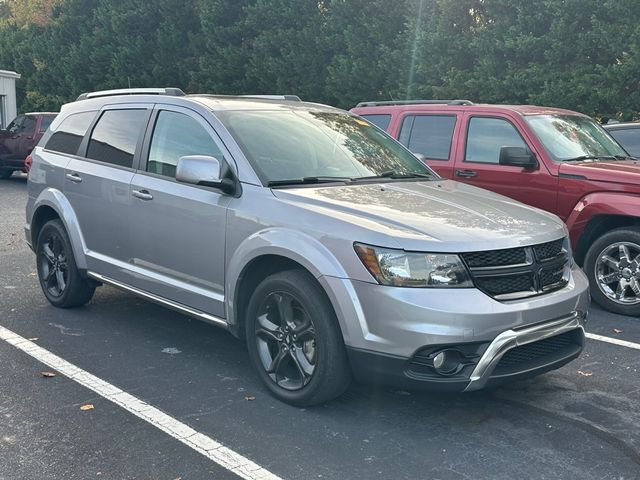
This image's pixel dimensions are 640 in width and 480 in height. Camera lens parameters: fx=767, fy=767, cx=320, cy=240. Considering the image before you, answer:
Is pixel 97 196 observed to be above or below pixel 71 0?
below

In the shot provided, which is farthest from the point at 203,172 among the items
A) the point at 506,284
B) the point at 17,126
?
the point at 17,126

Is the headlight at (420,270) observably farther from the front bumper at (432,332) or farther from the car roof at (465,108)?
the car roof at (465,108)

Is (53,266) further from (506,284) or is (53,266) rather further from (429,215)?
(506,284)

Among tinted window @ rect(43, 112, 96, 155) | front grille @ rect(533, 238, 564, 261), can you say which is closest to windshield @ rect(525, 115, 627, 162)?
front grille @ rect(533, 238, 564, 261)

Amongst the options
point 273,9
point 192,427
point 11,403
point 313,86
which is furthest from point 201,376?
point 273,9

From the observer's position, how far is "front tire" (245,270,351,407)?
4.14 metres

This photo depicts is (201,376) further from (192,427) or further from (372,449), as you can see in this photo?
(372,449)

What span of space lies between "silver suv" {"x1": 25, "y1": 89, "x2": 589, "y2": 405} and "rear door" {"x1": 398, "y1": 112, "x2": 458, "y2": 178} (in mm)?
2248

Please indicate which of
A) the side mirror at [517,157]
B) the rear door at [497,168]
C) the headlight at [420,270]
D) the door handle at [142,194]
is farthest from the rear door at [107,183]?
the rear door at [497,168]

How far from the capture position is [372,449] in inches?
154

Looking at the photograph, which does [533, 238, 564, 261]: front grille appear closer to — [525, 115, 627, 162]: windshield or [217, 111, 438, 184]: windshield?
[217, 111, 438, 184]: windshield

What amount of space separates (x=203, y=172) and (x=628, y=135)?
20.6 feet

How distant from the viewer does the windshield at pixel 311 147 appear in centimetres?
487

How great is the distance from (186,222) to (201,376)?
1001 millimetres
